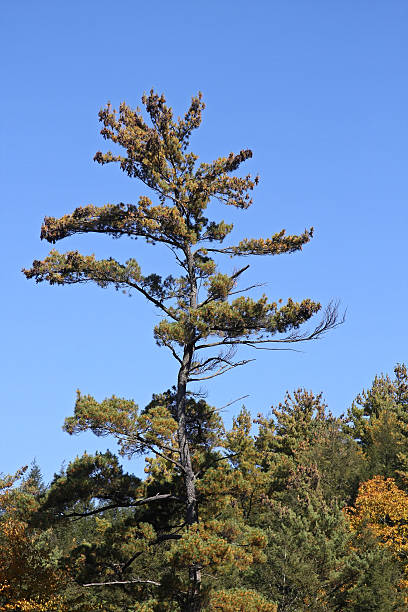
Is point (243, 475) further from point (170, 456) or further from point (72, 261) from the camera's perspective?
point (72, 261)

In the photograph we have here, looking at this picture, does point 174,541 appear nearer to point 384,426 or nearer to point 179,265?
point 179,265

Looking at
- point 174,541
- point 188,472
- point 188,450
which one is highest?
point 188,450

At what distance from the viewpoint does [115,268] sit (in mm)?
18000

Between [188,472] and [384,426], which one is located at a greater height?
[384,426]

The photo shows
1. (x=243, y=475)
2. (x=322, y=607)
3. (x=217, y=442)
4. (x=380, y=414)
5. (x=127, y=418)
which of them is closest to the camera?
(x=127, y=418)

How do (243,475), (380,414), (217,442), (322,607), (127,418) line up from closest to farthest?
1. (127,418)
2. (243,475)
3. (217,442)
4. (322,607)
5. (380,414)

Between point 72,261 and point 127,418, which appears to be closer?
point 127,418

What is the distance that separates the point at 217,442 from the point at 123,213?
6890 mm

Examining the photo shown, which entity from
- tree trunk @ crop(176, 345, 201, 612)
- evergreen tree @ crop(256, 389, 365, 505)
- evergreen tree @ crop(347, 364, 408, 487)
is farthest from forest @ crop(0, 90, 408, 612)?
evergreen tree @ crop(347, 364, 408, 487)

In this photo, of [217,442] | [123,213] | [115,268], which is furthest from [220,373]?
[123,213]

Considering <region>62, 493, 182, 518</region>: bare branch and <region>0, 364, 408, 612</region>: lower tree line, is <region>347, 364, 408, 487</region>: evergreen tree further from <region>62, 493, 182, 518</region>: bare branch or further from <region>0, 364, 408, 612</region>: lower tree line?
<region>62, 493, 182, 518</region>: bare branch

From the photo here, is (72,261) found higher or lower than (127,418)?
higher

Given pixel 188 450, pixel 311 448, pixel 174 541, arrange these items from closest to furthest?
1. pixel 174 541
2. pixel 188 450
3. pixel 311 448

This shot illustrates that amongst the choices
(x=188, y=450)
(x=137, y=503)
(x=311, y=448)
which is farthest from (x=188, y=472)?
(x=311, y=448)
